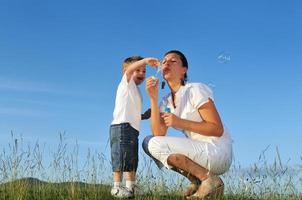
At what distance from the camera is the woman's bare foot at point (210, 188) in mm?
7417

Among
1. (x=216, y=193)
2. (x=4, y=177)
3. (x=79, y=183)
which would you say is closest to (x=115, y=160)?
(x=216, y=193)

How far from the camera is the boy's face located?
8016mm

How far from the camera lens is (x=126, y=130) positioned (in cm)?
762

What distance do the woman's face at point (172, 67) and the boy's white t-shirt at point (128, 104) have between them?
1.86 feet

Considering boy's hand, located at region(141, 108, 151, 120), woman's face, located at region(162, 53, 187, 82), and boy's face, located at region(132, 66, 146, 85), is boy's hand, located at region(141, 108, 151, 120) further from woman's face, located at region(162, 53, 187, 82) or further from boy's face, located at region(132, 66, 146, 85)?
woman's face, located at region(162, 53, 187, 82)

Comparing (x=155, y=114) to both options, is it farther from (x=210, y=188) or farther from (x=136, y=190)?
(x=210, y=188)

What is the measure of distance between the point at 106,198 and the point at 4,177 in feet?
9.01

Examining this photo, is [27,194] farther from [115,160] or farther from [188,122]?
[188,122]

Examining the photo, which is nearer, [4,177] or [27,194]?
[27,194]

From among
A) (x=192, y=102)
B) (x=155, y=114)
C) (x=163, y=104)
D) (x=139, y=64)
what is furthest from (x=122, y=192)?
(x=139, y=64)

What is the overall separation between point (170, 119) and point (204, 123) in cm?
56

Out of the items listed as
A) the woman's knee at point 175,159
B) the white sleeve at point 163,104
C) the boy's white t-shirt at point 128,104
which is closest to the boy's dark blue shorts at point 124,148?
the boy's white t-shirt at point 128,104

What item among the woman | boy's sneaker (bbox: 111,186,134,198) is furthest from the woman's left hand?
boy's sneaker (bbox: 111,186,134,198)

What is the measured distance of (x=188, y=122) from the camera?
750 cm
